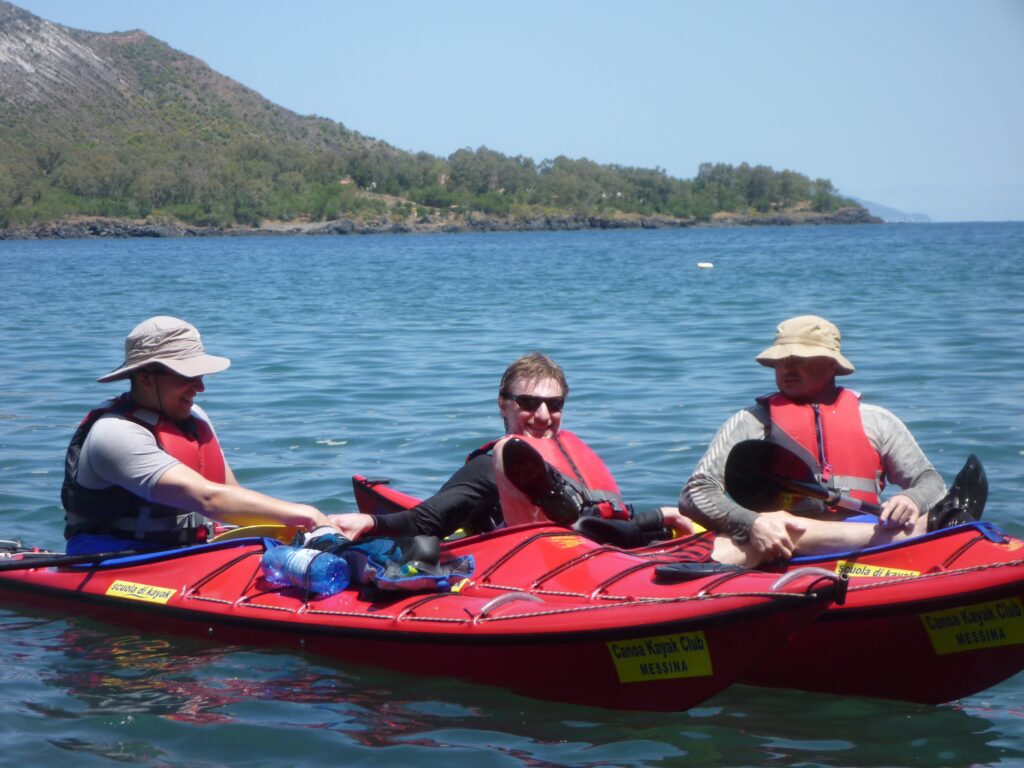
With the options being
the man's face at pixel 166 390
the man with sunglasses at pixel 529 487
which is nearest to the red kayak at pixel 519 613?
the man with sunglasses at pixel 529 487

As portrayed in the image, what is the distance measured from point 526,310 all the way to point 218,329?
5.95 m

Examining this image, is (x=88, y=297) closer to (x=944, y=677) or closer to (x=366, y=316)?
(x=366, y=316)

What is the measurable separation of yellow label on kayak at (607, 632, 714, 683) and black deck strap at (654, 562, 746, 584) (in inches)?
9.3

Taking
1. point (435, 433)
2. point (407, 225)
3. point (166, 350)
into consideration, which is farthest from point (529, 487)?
point (407, 225)

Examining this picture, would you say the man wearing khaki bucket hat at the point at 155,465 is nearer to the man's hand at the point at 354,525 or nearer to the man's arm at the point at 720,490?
the man's hand at the point at 354,525

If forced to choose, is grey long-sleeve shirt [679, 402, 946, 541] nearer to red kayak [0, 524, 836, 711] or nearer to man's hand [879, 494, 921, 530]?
man's hand [879, 494, 921, 530]

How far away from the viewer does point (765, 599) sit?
421cm

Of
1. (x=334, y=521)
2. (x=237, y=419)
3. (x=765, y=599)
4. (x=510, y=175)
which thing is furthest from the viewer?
(x=510, y=175)

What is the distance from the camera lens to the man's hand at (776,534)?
4.81m

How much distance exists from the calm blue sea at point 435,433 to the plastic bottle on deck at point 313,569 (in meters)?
0.35

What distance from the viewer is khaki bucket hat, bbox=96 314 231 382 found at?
535 cm

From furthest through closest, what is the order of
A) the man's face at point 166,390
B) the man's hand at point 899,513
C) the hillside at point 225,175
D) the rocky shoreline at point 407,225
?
the hillside at point 225,175
the rocky shoreline at point 407,225
the man's face at point 166,390
the man's hand at point 899,513

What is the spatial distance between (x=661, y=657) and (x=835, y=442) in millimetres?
1199

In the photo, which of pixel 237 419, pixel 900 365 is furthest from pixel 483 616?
pixel 900 365
